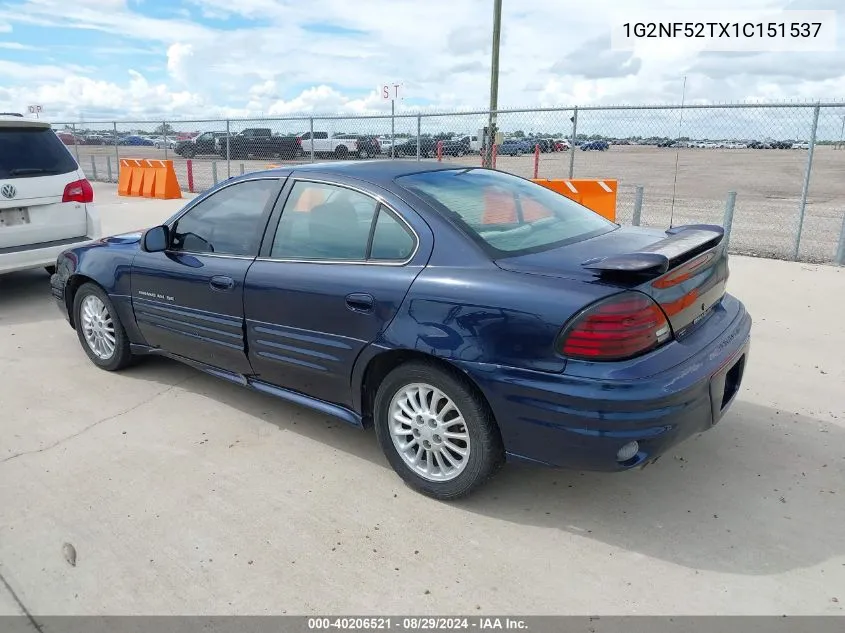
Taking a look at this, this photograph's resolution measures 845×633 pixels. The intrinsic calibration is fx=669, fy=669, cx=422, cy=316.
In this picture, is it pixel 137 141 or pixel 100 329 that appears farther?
pixel 137 141

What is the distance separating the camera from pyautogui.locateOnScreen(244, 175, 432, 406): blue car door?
310 cm

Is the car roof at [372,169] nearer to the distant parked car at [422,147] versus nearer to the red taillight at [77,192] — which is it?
the red taillight at [77,192]

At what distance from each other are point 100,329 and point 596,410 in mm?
3666

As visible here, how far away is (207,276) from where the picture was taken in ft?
12.6

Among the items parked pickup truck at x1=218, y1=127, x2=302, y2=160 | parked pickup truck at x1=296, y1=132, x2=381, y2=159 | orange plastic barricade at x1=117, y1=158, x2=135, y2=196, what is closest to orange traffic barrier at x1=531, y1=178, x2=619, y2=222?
parked pickup truck at x1=296, y1=132, x2=381, y2=159

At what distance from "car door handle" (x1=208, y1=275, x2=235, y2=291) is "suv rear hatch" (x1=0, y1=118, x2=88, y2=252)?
3586 millimetres

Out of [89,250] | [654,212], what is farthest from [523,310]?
[654,212]

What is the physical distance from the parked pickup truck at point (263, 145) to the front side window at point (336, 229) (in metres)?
16.0

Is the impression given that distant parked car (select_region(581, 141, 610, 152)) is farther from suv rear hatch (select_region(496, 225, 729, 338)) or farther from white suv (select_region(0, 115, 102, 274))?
suv rear hatch (select_region(496, 225, 729, 338))

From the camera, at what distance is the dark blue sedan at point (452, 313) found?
103 inches

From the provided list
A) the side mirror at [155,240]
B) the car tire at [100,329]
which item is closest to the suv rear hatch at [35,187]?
the car tire at [100,329]

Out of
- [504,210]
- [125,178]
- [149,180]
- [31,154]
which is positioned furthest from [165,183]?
[504,210]

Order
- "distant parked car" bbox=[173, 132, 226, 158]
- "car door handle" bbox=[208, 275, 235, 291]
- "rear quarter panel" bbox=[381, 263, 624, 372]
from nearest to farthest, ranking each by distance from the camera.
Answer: "rear quarter panel" bbox=[381, 263, 624, 372] → "car door handle" bbox=[208, 275, 235, 291] → "distant parked car" bbox=[173, 132, 226, 158]

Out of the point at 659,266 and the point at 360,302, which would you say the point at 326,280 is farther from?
the point at 659,266
